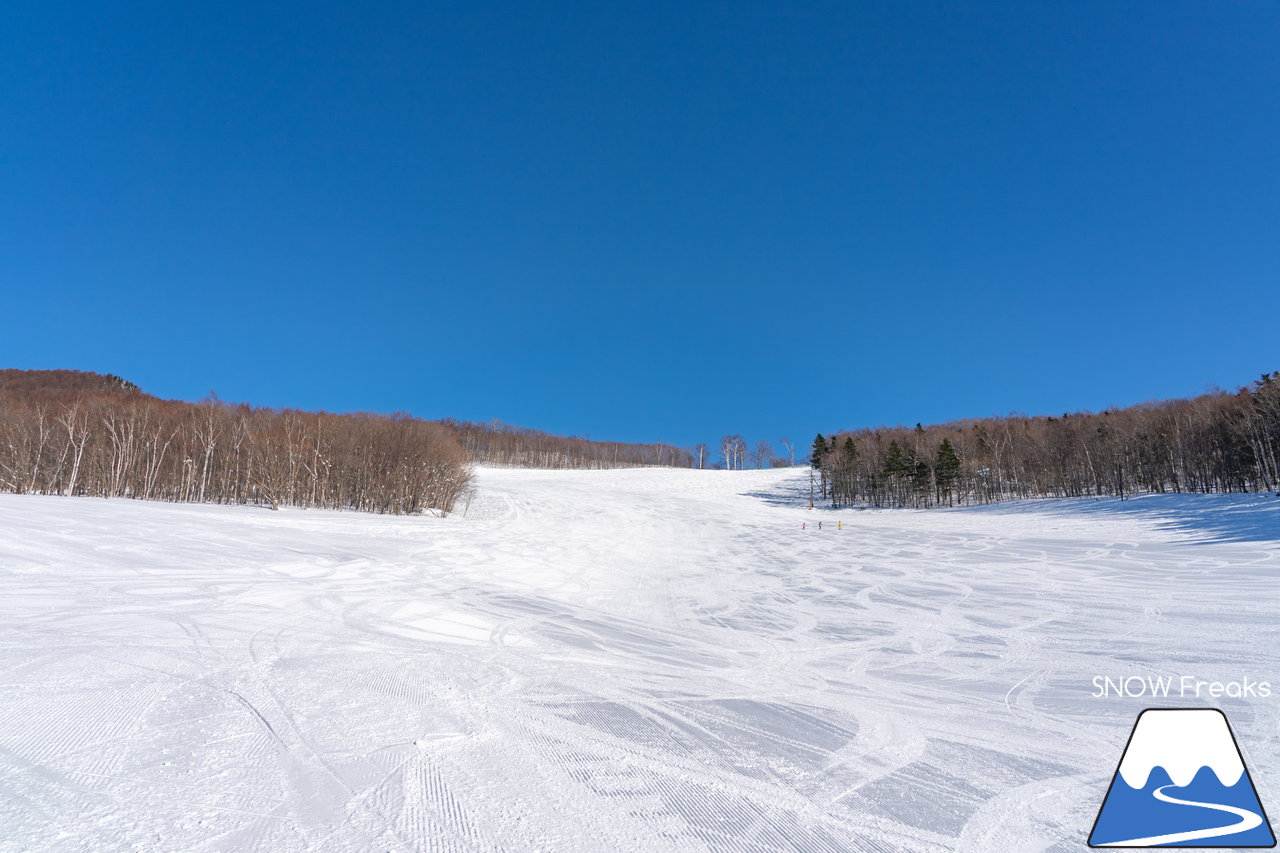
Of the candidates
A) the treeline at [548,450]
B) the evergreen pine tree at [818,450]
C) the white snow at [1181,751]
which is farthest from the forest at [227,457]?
the treeline at [548,450]

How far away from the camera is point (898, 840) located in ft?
9.30

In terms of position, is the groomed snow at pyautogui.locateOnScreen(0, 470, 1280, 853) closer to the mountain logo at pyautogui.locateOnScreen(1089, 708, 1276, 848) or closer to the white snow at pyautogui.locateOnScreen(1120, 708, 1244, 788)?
the mountain logo at pyautogui.locateOnScreen(1089, 708, 1276, 848)

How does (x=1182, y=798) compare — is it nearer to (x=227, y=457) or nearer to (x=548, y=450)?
(x=227, y=457)

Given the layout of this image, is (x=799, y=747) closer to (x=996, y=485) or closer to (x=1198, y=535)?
(x=1198, y=535)

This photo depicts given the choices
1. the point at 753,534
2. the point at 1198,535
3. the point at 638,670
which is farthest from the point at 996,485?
the point at 638,670

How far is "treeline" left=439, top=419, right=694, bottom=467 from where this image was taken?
10850 cm

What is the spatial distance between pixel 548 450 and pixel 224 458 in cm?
8344

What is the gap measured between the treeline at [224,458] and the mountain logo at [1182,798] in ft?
112

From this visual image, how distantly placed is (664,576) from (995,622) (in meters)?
7.74

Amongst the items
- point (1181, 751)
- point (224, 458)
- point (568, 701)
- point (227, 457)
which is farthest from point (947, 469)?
point (224, 458)

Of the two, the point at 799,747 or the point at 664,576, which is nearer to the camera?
the point at 799,747

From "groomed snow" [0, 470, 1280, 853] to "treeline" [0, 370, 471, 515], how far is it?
19.4 metres

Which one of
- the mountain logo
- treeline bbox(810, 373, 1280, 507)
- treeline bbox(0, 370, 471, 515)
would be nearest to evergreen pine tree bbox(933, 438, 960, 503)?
treeline bbox(810, 373, 1280, 507)

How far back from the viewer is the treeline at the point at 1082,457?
123 ft
